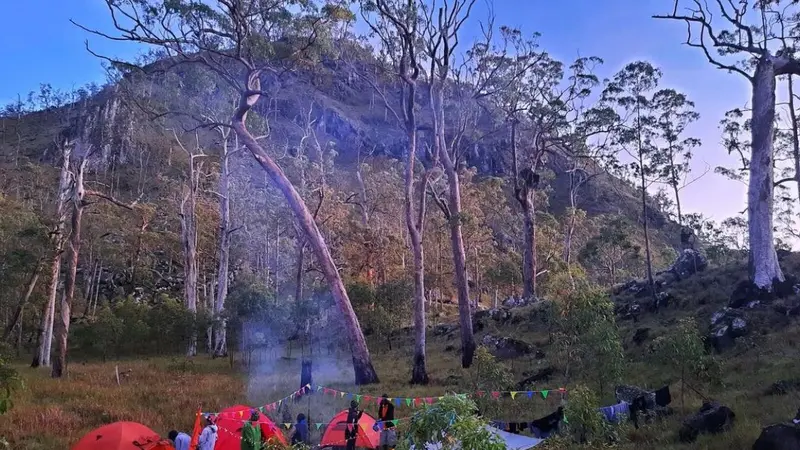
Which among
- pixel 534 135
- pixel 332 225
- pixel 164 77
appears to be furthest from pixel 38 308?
pixel 534 135

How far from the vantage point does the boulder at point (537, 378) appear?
15.4 meters

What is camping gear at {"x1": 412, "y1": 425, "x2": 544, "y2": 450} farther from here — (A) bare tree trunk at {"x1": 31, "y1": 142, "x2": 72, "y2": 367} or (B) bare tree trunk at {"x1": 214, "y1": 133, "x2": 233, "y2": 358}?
(B) bare tree trunk at {"x1": 214, "y1": 133, "x2": 233, "y2": 358}

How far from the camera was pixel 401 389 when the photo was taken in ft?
56.4

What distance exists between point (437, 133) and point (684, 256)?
1297cm

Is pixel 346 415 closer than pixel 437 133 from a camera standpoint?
Yes

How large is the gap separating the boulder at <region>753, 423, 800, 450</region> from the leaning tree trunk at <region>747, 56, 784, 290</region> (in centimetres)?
1098

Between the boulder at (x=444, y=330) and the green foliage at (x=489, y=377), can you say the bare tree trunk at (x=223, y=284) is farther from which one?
the green foliage at (x=489, y=377)

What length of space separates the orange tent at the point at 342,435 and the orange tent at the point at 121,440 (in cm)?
276

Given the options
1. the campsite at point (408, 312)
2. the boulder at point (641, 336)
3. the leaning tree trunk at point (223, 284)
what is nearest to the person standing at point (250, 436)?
the campsite at point (408, 312)

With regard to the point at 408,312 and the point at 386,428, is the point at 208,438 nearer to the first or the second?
the point at 386,428

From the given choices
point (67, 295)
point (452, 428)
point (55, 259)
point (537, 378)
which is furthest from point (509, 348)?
point (55, 259)

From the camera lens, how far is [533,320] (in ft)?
86.9

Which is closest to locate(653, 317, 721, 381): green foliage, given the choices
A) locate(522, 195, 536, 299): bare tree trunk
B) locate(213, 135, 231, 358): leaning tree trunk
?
locate(522, 195, 536, 299): bare tree trunk

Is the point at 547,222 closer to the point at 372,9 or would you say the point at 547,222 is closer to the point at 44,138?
the point at 372,9
